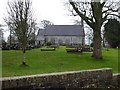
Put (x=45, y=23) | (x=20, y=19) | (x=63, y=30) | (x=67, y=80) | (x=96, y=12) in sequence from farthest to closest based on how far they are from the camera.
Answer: (x=45, y=23) → (x=63, y=30) → (x=96, y=12) → (x=20, y=19) → (x=67, y=80)

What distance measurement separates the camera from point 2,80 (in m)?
4.82

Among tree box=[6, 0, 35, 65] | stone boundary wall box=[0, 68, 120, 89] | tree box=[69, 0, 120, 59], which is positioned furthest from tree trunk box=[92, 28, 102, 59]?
tree box=[6, 0, 35, 65]

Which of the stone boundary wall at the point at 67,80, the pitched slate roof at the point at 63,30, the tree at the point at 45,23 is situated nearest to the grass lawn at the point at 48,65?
the stone boundary wall at the point at 67,80

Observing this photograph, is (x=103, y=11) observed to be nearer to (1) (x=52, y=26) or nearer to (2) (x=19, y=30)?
(2) (x=19, y=30)

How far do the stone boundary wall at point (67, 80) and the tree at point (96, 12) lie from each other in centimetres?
644

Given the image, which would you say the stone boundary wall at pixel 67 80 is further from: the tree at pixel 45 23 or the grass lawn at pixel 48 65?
the tree at pixel 45 23

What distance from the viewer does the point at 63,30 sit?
4797 cm

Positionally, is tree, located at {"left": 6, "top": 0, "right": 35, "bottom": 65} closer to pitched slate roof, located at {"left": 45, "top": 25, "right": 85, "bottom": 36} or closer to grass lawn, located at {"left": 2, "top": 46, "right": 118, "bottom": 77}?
grass lawn, located at {"left": 2, "top": 46, "right": 118, "bottom": 77}

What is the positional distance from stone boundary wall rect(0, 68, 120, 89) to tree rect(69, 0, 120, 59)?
21.1 feet

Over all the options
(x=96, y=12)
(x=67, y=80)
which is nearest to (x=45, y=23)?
(x=96, y=12)

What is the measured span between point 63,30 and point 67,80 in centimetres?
4267

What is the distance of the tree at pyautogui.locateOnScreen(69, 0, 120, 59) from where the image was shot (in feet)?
42.5

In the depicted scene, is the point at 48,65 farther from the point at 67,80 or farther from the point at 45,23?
the point at 45,23

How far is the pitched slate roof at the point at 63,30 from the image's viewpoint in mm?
46806
